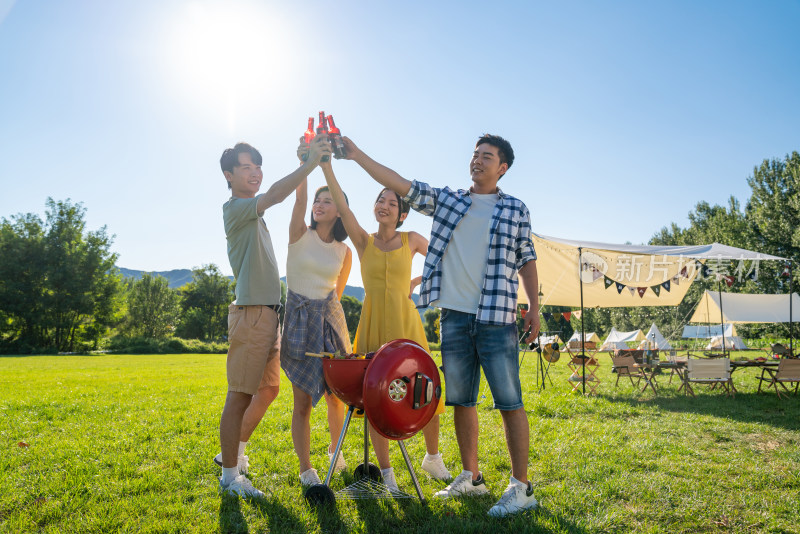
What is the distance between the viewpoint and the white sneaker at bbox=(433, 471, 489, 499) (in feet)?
10.3

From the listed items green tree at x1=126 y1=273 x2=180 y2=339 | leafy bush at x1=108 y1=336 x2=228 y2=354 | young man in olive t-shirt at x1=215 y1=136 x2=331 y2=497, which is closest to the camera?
young man in olive t-shirt at x1=215 y1=136 x2=331 y2=497

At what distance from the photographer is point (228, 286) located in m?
71.0

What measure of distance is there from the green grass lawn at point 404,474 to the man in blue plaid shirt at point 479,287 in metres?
0.42

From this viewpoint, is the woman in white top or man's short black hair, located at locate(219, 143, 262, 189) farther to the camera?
man's short black hair, located at locate(219, 143, 262, 189)

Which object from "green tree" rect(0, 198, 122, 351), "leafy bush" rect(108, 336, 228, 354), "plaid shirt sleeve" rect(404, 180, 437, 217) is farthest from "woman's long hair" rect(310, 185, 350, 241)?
"green tree" rect(0, 198, 122, 351)

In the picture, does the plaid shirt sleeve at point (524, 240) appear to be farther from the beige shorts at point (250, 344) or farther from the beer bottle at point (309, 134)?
the beige shorts at point (250, 344)

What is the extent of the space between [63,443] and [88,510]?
224 centimetres

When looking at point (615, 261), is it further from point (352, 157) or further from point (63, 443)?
point (63, 443)

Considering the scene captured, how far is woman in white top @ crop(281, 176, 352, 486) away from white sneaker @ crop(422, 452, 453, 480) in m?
0.72

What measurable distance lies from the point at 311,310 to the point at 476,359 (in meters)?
1.25

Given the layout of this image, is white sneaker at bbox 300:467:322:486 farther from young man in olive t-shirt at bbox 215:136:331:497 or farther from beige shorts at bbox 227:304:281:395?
beige shorts at bbox 227:304:281:395

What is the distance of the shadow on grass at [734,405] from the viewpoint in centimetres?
683

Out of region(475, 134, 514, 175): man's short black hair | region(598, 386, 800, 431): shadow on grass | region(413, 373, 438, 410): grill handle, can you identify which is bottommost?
region(598, 386, 800, 431): shadow on grass

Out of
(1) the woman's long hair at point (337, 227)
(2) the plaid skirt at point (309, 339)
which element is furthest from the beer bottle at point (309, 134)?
(2) the plaid skirt at point (309, 339)
